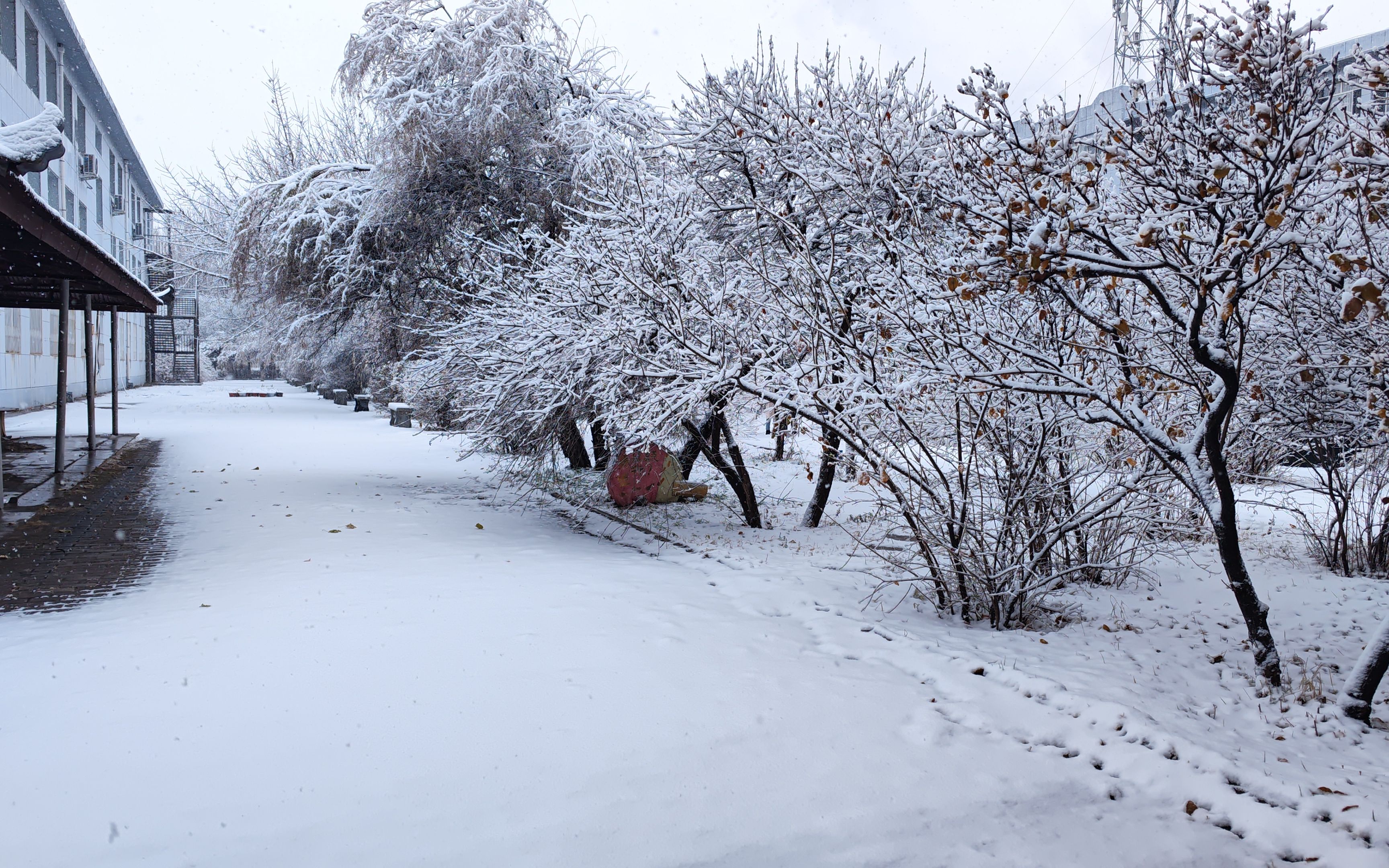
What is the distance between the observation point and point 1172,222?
11.5 feet

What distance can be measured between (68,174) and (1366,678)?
30.7m

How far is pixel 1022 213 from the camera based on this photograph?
4047mm

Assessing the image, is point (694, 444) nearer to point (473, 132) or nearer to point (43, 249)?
point (473, 132)

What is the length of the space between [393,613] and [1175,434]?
5.24 m

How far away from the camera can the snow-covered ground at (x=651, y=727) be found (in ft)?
9.99

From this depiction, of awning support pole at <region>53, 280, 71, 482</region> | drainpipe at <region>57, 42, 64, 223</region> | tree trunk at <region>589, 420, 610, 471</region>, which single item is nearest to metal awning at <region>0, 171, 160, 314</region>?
awning support pole at <region>53, 280, 71, 482</region>

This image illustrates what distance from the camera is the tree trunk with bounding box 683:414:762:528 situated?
907 cm

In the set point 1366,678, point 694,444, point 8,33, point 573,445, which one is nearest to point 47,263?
point 573,445

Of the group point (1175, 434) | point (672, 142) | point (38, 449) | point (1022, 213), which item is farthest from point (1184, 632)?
point (38, 449)

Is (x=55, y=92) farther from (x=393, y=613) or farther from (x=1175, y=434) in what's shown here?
(x=1175, y=434)

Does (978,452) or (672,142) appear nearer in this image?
(978,452)

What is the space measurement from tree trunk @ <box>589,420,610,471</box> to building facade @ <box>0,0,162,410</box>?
22.1 feet

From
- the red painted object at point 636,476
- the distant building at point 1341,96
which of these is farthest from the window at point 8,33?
the distant building at point 1341,96

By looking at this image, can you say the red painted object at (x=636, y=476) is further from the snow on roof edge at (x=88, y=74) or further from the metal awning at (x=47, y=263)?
the snow on roof edge at (x=88, y=74)
